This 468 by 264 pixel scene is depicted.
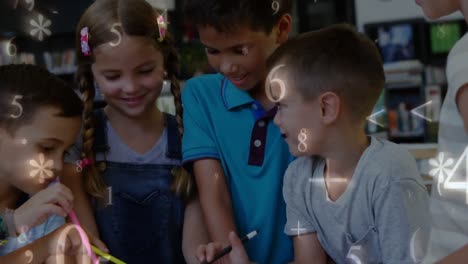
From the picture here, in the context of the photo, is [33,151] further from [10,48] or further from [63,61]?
[63,61]

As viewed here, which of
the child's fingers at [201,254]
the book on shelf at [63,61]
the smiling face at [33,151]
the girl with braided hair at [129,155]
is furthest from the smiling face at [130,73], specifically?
the book on shelf at [63,61]

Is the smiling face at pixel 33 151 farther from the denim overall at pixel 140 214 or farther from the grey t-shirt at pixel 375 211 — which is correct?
the grey t-shirt at pixel 375 211

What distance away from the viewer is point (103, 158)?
949 millimetres

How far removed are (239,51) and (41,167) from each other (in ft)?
1.00

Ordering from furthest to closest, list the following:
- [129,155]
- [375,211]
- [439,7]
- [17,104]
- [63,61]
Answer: [63,61] → [129,155] → [17,104] → [375,211] → [439,7]

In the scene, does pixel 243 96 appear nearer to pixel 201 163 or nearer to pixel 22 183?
pixel 201 163

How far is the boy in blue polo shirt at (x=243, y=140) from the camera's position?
0.84 metres

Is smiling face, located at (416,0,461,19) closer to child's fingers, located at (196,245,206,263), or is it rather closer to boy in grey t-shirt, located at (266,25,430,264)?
boy in grey t-shirt, located at (266,25,430,264)

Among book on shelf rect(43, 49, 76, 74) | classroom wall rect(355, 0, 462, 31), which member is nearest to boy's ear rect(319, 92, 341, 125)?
classroom wall rect(355, 0, 462, 31)

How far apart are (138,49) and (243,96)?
165mm

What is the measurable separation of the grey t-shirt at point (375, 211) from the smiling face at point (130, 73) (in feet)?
0.92

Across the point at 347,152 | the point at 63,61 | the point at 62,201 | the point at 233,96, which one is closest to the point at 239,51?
the point at 233,96

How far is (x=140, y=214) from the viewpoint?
3.03 feet

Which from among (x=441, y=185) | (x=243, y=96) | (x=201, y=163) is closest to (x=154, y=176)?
(x=201, y=163)
